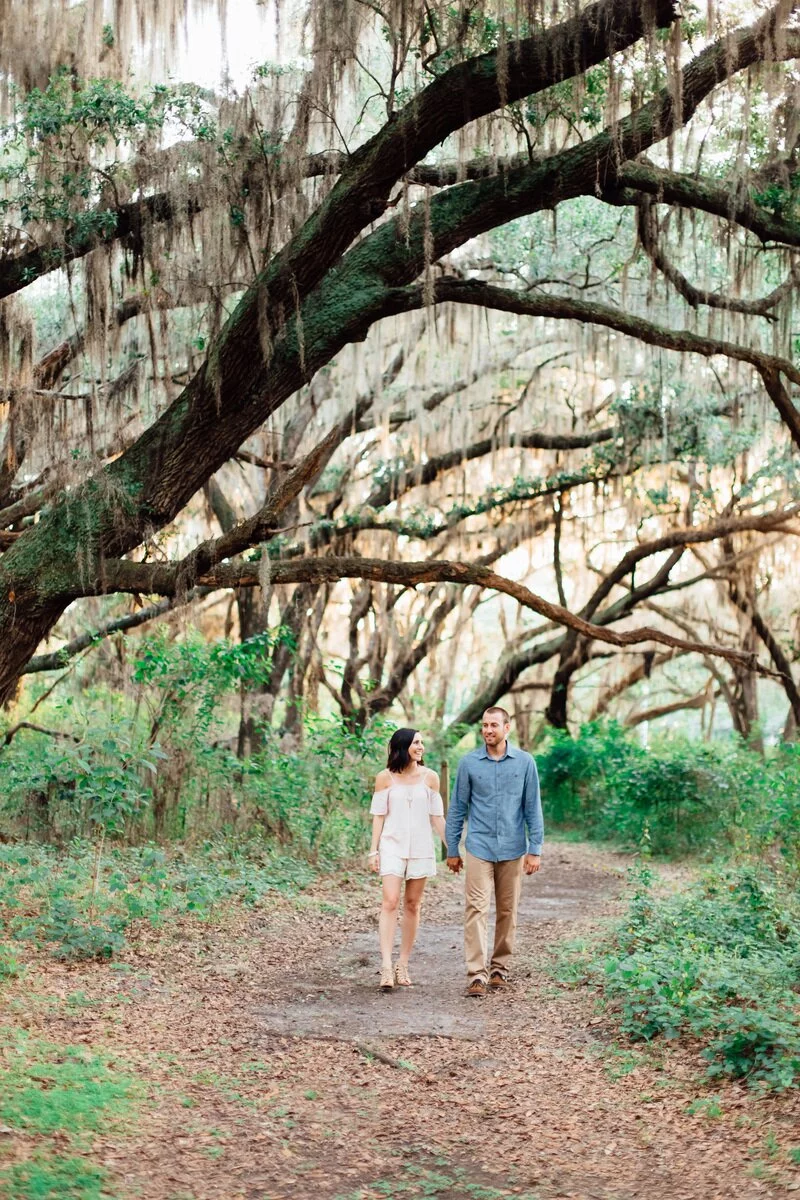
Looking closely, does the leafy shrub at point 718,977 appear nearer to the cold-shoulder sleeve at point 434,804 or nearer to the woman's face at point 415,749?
the cold-shoulder sleeve at point 434,804

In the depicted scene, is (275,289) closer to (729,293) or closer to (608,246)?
(729,293)

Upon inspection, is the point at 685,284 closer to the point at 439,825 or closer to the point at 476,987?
the point at 439,825

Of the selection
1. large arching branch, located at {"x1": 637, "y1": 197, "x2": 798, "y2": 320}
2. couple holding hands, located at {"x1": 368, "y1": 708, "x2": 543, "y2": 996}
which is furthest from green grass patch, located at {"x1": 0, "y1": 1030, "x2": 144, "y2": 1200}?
large arching branch, located at {"x1": 637, "y1": 197, "x2": 798, "y2": 320}

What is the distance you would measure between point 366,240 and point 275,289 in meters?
0.77

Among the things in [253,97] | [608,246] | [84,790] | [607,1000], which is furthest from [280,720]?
[607,1000]

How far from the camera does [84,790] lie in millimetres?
8422

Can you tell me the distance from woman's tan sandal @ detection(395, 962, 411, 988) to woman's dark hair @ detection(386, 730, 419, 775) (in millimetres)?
1012

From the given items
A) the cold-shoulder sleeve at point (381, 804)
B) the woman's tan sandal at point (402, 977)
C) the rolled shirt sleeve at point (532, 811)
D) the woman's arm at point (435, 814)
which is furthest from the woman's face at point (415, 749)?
the woman's tan sandal at point (402, 977)

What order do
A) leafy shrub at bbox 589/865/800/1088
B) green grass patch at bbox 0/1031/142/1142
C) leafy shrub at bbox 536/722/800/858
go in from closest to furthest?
green grass patch at bbox 0/1031/142/1142 → leafy shrub at bbox 589/865/800/1088 → leafy shrub at bbox 536/722/800/858

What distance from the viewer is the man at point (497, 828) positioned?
21.4ft

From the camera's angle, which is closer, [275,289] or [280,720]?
[275,289]

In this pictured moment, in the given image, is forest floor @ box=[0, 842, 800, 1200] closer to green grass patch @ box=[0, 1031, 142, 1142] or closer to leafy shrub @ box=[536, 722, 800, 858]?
green grass patch @ box=[0, 1031, 142, 1142]

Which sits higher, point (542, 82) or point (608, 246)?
point (608, 246)

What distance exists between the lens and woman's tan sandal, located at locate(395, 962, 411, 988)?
21.2 feet
